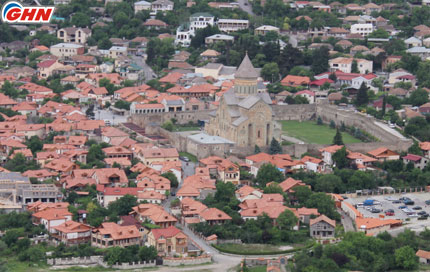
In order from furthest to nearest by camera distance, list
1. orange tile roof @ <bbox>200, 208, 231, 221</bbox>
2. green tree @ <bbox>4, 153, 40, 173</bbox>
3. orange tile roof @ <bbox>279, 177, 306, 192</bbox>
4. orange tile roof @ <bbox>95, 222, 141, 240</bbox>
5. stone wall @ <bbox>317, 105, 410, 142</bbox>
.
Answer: stone wall @ <bbox>317, 105, 410, 142</bbox> < green tree @ <bbox>4, 153, 40, 173</bbox> < orange tile roof @ <bbox>279, 177, 306, 192</bbox> < orange tile roof @ <bbox>200, 208, 231, 221</bbox> < orange tile roof @ <bbox>95, 222, 141, 240</bbox>

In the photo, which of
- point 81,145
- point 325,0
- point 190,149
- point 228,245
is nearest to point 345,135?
point 190,149

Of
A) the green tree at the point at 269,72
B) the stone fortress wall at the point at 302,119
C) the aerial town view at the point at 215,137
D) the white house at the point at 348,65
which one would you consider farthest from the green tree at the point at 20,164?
the white house at the point at 348,65

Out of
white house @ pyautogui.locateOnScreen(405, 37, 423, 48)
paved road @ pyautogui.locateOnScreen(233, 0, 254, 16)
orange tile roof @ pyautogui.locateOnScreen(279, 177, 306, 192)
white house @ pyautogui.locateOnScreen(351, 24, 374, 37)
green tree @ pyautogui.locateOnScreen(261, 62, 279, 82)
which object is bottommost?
orange tile roof @ pyautogui.locateOnScreen(279, 177, 306, 192)

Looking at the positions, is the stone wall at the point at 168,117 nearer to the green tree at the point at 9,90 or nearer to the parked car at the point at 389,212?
the green tree at the point at 9,90

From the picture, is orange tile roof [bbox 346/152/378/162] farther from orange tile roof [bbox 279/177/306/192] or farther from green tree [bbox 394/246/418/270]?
green tree [bbox 394/246/418/270]

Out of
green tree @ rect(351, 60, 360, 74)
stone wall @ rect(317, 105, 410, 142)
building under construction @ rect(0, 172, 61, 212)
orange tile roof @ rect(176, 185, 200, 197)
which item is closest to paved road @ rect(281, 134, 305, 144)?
stone wall @ rect(317, 105, 410, 142)

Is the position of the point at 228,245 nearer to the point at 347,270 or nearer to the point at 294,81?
the point at 347,270
